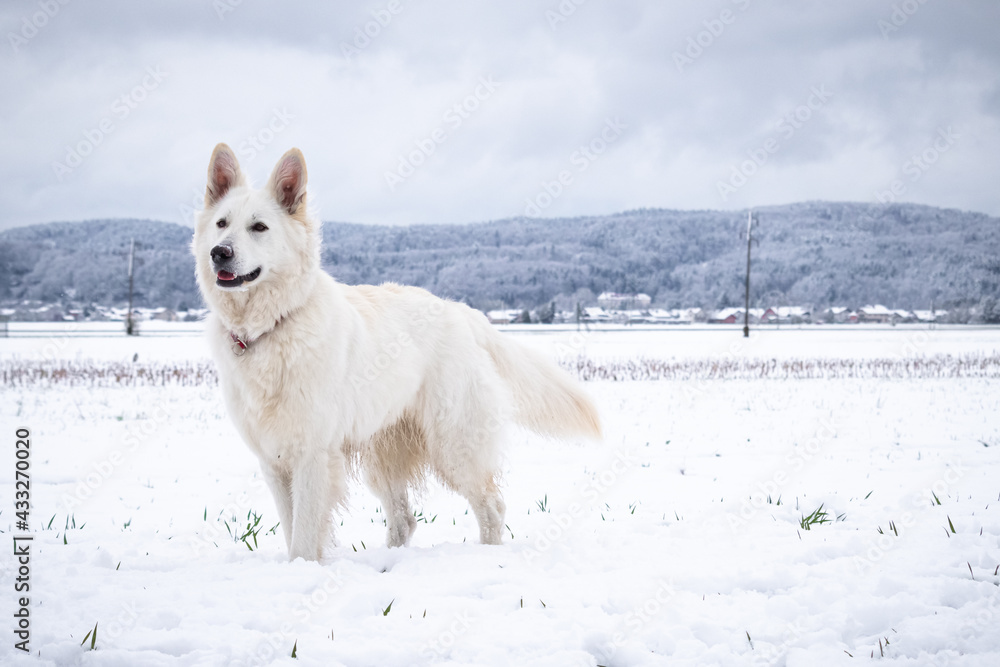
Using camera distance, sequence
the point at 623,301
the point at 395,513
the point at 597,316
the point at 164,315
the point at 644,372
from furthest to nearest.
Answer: the point at 623,301 → the point at 597,316 → the point at 164,315 → the point at 644,372 → the point at 395,513

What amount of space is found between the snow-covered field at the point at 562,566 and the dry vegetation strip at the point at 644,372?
23.7 ft

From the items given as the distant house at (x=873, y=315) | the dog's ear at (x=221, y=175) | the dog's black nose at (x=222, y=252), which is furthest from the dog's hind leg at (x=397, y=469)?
the distant house at (x=873, y=315)

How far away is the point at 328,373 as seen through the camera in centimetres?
342

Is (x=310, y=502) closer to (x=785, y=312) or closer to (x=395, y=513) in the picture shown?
(x=395, y=513)

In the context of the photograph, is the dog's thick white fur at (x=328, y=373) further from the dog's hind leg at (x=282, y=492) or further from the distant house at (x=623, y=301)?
the distant house at (x=623, y=301)

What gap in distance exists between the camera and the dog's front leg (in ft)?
10.9

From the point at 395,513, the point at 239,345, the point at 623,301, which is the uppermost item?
the point at 623,301

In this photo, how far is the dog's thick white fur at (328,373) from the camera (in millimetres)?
3342

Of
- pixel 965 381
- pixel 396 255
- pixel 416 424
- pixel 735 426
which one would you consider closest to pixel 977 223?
pixel 396 255

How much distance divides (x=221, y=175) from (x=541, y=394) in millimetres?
2676

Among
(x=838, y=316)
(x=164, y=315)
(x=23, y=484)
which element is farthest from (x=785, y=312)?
(x=23, y=484)

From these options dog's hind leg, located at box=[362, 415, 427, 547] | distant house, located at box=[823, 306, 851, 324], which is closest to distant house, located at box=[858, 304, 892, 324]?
distant house, located at box=[823, 306, 851, 324]

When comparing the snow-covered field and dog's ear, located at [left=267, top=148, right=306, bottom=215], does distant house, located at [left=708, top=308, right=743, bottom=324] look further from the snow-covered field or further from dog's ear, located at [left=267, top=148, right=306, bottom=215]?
dog's ear, located at [left=267, top=148, right=306, bottom=215]

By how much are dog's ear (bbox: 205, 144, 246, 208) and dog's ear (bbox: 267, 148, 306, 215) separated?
26cm
